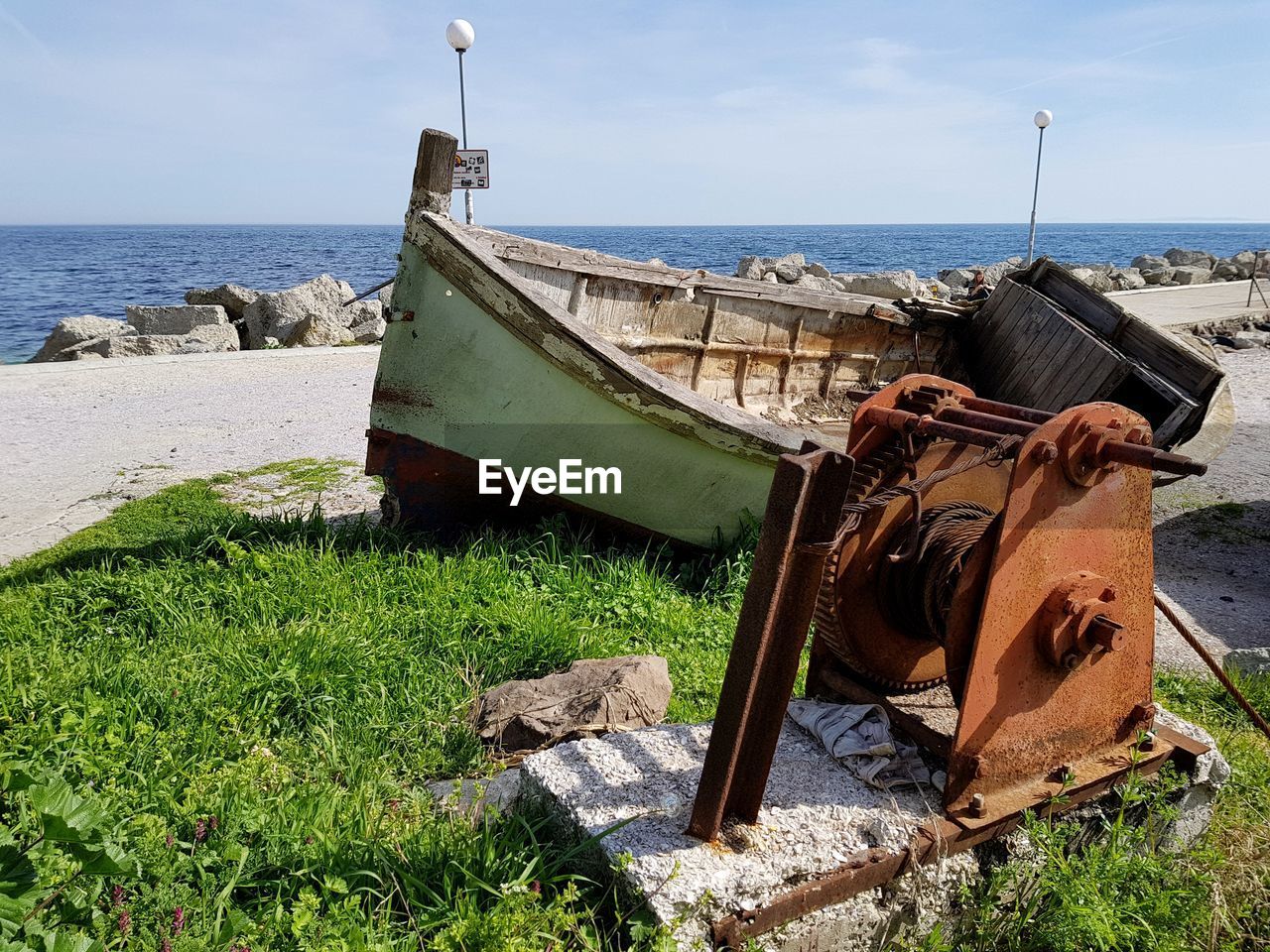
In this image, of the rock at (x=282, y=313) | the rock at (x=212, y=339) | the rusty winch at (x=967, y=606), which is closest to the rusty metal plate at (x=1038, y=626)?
the rusty winch at (x=967, y=606)

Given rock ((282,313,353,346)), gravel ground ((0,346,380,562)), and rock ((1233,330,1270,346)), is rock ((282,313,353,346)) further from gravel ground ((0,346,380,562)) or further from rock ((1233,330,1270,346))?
rock ((1233,330,1270,346))

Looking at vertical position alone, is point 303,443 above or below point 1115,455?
below

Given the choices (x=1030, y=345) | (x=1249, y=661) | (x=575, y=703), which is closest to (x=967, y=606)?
(x=575, y=703)

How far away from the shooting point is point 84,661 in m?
3.28

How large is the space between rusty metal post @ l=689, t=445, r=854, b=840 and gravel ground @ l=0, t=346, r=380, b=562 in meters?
4.65

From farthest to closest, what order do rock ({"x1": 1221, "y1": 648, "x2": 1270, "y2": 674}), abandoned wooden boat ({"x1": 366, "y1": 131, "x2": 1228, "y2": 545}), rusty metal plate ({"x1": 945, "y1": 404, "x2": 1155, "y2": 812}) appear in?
abandoned wooden boat ({"x1": 366, "y1": 131, "x2": 1228, "y2": 545}), rock ({"x1": 1221, "y1": 648, "x2": 1270, "y2": 674}), rusty metal plate ({"x1": 945, "y1": 404, "x2": 1155, "y2": 812})

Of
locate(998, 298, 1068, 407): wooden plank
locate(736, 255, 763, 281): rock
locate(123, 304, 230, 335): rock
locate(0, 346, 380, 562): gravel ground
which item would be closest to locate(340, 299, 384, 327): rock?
locate(123, 304, 230, 335): rock

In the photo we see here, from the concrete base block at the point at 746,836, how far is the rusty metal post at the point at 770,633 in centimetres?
11

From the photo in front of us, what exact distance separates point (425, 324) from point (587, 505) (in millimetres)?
1345

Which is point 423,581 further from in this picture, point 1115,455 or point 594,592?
point 1115,455

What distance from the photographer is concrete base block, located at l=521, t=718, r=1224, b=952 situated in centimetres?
201

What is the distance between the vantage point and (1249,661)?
3.99 metres

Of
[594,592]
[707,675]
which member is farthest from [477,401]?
[707,675]

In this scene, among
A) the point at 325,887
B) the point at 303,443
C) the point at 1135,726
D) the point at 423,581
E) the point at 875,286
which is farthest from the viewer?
Result: the point at 875,286
